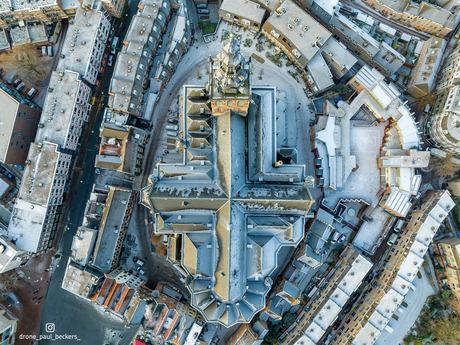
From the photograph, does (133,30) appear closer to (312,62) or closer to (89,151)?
(89,151)

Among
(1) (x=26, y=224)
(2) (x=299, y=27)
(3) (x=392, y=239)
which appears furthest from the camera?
(3) (x=392, y=239)

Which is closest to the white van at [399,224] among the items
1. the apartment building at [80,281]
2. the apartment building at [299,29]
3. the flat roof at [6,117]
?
the apartment building at [299,29]

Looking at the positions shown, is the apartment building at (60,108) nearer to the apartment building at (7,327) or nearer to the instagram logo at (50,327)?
the apartment building at (7,327)

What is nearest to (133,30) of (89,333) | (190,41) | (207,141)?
(190,41)

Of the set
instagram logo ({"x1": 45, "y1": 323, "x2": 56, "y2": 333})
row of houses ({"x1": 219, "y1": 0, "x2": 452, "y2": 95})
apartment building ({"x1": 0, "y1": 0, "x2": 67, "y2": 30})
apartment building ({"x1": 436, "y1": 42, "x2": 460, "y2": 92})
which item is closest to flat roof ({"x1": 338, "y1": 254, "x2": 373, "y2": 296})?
row of houses ({"x1": 219, "y1": 0, "x2": 452, "y2": 95})

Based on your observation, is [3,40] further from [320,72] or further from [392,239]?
[392,239]

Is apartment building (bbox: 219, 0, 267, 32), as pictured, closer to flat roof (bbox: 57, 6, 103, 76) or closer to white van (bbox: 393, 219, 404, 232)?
flat roof (bbox: 57, 6, 103, 76)

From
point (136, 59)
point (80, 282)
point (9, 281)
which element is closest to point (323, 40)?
point (136, 59)
